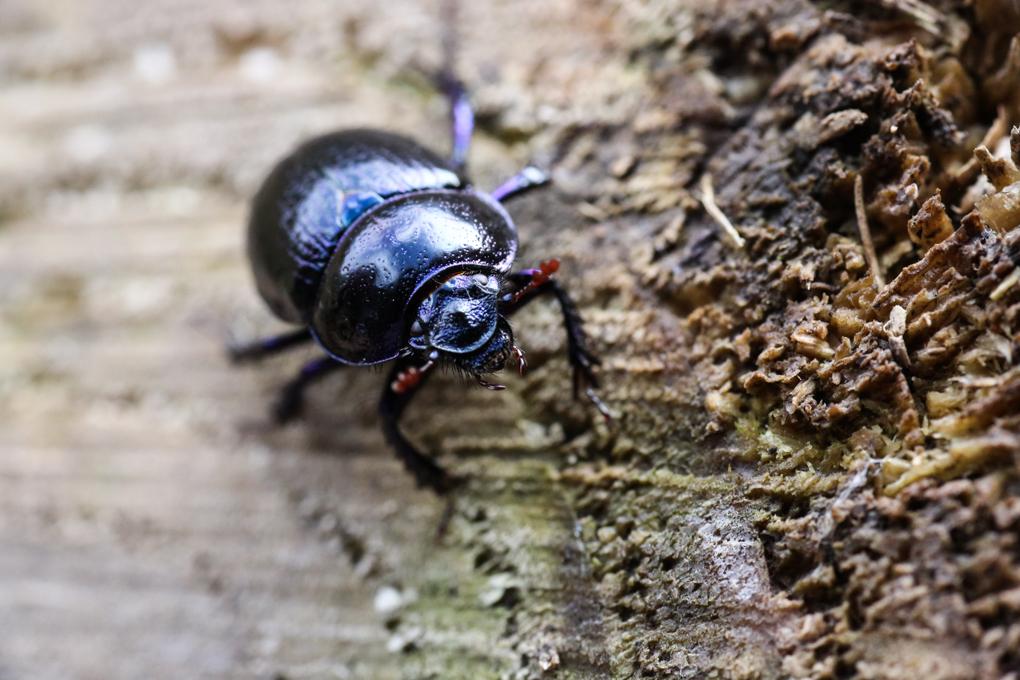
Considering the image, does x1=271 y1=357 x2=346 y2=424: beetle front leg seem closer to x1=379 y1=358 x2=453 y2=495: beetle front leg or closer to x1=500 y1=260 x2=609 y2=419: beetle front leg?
x1=379 y1=358 x2=453 y2=495: beetle front leg

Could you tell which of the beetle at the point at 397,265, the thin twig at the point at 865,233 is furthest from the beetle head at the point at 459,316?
the thin twig at the point at 865,233

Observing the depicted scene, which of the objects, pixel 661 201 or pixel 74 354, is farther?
pixel 74 354

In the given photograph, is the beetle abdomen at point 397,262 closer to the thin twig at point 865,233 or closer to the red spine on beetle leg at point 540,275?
the red spine on beetle leg at point 540,275

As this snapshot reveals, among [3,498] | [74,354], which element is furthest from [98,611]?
[74,354]

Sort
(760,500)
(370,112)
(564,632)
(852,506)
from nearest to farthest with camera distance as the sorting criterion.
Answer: (852,506)
(760,500)
(564,632)
(370,112)

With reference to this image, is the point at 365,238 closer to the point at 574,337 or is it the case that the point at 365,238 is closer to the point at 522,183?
the point at 522,183

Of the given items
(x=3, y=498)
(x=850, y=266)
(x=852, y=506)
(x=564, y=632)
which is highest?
(x=850, y=266)

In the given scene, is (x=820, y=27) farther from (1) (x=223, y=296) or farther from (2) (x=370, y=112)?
(1) (x=223, y=296)
